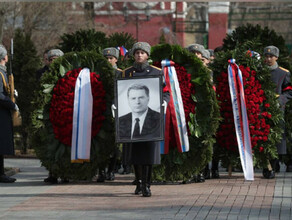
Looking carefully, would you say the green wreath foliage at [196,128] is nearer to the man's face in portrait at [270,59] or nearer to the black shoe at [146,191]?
the black shoe at [146,191]

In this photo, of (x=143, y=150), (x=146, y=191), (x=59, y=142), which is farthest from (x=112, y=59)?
(x=146, y=191)

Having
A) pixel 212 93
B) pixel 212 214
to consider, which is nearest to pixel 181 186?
pixel 212 93

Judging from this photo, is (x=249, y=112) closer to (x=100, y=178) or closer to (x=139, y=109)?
(x=100, y=178)

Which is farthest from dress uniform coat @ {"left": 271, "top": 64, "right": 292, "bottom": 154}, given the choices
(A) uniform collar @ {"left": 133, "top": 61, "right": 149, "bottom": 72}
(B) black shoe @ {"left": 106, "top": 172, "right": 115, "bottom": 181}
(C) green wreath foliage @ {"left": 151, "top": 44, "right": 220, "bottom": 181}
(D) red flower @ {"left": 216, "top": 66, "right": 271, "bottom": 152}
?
(A) uniform collar @ {"left": 133, "top": 61, "right": 149, "bottom": 72}

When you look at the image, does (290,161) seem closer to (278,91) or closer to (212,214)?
(278,91)

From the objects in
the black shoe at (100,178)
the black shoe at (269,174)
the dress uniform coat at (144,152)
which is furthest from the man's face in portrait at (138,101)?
the black shoe at (269,174)

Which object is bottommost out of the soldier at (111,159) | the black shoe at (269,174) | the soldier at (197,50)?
the black shoe at (269,174)

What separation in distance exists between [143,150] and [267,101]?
331cm

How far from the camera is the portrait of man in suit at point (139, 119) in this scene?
1147 centimetres

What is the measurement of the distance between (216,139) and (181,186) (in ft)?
4.88

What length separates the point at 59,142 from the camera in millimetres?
13305

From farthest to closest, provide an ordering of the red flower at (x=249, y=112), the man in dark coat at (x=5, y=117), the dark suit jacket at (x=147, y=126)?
1. the red flower at (x=249, y=112)
2. the man in dark coat at (x=5, y=117)
3. the dark suit jacket at (x=147, y=126)

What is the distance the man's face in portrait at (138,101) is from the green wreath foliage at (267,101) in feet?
10.0

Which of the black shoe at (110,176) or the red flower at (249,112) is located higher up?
the red flower at (249,112)
